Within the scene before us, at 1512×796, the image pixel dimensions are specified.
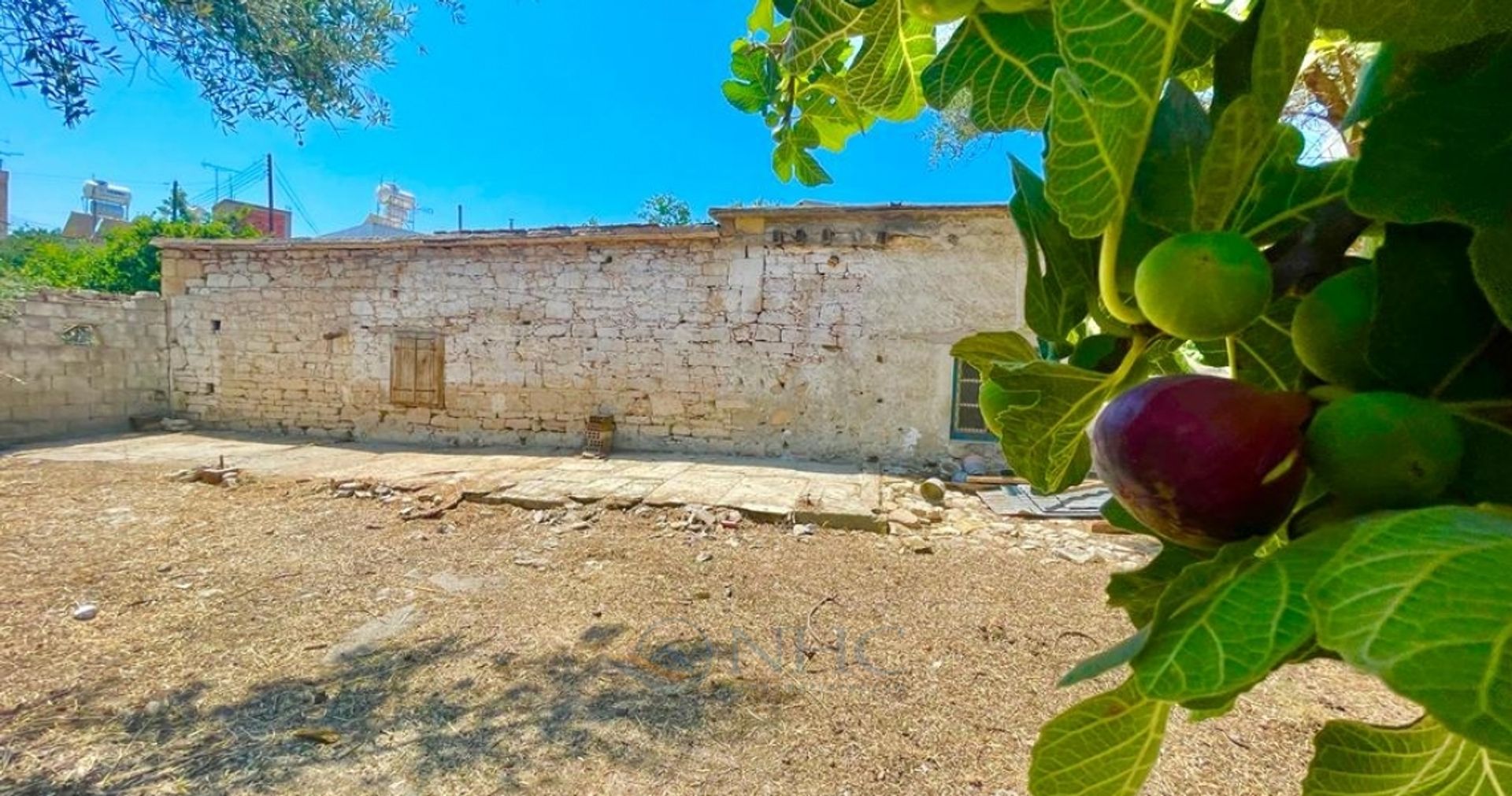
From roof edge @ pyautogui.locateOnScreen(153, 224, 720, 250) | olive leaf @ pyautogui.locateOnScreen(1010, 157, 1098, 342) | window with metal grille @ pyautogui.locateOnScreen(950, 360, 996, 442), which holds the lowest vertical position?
window with metal grille @ pyautogui.locateOnScreen(950, 360, 996, 442)

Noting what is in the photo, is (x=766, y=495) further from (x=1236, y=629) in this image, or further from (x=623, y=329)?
(x=1236, y=629)


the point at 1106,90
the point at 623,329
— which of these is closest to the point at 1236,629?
the point at 1106,90

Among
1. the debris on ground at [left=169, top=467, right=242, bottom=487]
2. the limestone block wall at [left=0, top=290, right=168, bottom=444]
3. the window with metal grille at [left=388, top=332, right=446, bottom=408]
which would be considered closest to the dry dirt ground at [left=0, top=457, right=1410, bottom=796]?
the debris on ground at [left=169, top=467, right=242, bottom=487]

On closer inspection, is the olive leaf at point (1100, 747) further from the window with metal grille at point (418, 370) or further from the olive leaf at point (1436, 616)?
the window with metal grille at point (418, 370)

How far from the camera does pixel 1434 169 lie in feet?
1.02

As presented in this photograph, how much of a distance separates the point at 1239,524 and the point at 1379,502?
0.06 m

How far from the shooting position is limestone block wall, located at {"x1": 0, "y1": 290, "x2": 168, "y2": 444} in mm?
8445

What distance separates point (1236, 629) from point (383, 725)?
125 inches

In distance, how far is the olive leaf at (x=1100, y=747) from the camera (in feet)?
1.43

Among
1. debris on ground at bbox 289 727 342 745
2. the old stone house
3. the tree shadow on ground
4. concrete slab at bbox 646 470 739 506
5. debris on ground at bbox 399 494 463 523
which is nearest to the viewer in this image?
the tree shadow on ground

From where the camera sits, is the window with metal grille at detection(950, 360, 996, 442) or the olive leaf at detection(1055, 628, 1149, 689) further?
the window with metal grille at detection(950, 360, 996, 442)

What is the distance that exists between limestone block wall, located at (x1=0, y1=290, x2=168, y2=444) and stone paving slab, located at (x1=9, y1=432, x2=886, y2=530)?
66cm

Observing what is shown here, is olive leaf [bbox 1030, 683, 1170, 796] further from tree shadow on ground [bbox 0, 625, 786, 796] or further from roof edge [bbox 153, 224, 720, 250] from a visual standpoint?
roof edge [bbox 153, 224, 720, 250]

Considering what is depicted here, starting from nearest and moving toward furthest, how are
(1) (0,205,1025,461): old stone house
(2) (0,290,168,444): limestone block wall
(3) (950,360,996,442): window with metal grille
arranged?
(3) (950,360,996,442): window with metal grille
(1) (0,205,1025,461): old stone house
(2) (0,290,168,444): limestone block wall
